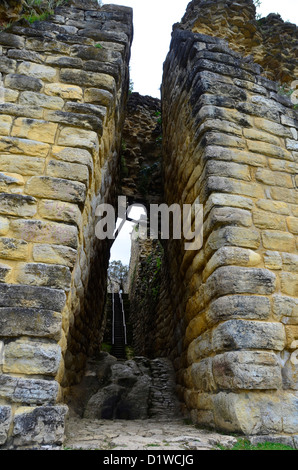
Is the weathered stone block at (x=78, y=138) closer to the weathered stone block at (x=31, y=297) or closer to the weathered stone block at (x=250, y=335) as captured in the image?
the weathered stone block at (x=31, y=297)

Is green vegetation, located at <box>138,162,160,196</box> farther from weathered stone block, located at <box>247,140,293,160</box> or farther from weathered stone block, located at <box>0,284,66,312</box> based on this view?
weathered stone block, located at <box>0,284,66,312</box>

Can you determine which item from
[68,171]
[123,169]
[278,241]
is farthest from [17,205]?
[123,169]

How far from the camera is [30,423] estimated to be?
197cm

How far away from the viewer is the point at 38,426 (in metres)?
1.97

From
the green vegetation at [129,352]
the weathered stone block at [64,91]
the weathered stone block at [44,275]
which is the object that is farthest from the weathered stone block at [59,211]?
the green vegetation at [129,352]

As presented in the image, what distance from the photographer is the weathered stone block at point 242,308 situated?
2486 millimetres

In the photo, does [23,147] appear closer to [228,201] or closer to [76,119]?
[76,119]

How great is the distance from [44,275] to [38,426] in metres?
0.92

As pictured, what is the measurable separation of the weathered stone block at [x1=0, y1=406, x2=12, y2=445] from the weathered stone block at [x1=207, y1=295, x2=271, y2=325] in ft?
5.00

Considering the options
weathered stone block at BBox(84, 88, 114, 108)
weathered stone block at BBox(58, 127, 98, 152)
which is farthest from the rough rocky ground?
weathered stone block at BBox(84, 88, 114, 108)

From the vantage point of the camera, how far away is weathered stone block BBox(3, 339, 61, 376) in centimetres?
210
